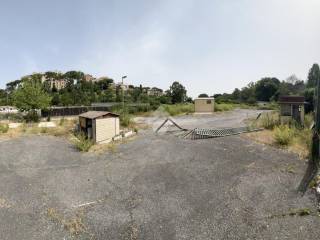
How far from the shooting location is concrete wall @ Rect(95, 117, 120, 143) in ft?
47.9

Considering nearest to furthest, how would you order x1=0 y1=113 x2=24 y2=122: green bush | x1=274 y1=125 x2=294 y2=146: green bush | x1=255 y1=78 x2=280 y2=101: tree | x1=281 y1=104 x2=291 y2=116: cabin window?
x1=274 y1=125 x2=294 y2=146: green bush
x1=281 y1=104 x2=291 y2=116: cabin window
x1=0 y1=113 x2=24 y2=122: green bush
x1=255 y1=78 x2=280 y2=101: tree

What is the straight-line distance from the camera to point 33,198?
738cm

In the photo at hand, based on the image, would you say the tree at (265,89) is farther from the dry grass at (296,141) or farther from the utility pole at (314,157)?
the utility pole at (314,157)

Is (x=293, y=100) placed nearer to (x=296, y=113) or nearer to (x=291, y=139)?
(x=296, y=113)

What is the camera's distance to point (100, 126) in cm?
1471

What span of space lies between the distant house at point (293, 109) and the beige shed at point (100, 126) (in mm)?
10269

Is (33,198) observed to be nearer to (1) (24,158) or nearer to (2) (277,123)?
(1) (24,158)

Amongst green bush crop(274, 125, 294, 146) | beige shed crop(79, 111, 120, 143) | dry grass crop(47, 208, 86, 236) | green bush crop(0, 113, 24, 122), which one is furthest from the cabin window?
green bush crop(0, 113, 24, 122)

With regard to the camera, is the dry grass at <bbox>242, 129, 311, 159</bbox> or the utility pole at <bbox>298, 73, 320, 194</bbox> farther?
the dry grass at <bbox>242, 129, 311, 159</bbox>

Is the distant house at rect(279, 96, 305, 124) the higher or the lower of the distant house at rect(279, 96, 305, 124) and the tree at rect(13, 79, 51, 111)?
the lower

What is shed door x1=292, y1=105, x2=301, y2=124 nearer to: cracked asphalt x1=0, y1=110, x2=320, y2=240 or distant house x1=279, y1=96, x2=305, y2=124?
distant house x1=279, y1=96, x2=305, y2=124

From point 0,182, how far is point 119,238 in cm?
566

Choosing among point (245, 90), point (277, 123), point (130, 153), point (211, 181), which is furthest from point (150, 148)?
point (245, 90)

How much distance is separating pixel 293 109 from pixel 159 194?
11498mm
